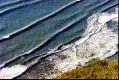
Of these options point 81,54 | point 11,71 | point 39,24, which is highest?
point 39,24

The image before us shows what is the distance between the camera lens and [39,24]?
1377 cm

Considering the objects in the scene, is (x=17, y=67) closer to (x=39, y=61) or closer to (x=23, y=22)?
(x=39, y=61)

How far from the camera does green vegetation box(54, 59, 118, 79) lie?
8.49 m

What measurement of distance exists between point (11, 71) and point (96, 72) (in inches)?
113

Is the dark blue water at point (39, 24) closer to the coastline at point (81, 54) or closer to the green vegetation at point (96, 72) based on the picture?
→ the coastline at point (81, 54)

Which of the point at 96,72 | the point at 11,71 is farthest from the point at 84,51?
the point at 11,71

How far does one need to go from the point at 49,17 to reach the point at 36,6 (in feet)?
5.66

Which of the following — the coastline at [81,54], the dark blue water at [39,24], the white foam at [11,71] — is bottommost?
the white foam at [11,71]

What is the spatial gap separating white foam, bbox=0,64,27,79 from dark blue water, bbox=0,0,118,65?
0.40 meters

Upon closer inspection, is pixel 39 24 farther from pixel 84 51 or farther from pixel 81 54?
pixel 81 54

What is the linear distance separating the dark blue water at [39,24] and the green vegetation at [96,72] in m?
2.28

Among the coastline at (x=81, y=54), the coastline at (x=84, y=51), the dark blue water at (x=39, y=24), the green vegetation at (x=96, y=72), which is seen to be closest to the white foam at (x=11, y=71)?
the coastline at (x=84, y=51)

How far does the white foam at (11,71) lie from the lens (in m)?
9.90

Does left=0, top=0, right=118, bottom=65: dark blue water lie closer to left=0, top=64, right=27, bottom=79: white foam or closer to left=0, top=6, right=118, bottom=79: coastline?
left=0, top=64, right=27, bottom=79: white foam
